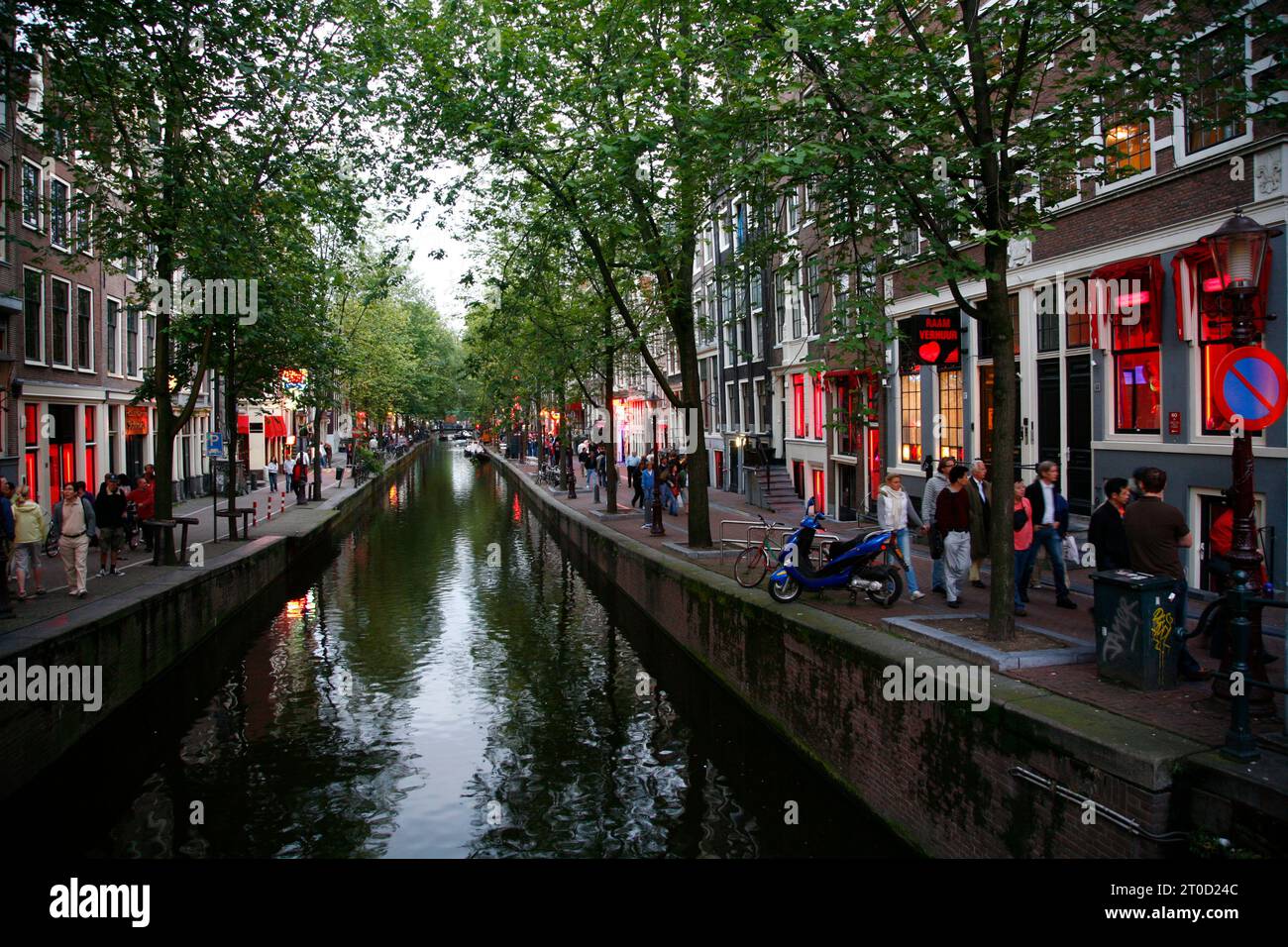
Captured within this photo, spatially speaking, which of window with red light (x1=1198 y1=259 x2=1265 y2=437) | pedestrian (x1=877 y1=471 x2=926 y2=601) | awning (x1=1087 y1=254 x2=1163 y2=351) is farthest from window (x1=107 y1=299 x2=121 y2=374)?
window with red light (x1=1198 y1=259 x2=1265 y2=437)

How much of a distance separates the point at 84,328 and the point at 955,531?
27.2 m

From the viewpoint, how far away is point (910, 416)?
846 inches

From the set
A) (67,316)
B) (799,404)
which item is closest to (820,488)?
(799,404)

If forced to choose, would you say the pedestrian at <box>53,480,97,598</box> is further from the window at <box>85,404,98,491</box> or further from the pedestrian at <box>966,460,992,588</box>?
the window at <box>85,404,98,491</box>

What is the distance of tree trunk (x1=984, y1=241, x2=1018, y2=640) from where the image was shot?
878 cm

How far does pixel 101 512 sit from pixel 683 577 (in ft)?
36.5

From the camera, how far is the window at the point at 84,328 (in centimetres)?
2786

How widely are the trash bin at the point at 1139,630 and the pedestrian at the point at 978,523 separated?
4507mm

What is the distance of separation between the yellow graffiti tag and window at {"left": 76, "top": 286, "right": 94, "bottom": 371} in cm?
2926

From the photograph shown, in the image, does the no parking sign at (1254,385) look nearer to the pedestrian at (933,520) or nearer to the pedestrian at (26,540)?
the pedestrian at (933,520)

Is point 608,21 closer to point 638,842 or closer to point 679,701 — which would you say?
point 679,701

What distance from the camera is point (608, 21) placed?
607 inches
